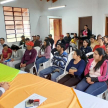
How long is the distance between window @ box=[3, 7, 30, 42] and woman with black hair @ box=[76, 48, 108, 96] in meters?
5.40

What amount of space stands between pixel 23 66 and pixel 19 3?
4606 mm

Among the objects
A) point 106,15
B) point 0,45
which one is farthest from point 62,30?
point 0,45

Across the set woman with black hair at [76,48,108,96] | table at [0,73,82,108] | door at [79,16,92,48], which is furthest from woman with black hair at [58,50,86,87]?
door at [79,16,92,48]

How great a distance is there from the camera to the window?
20.8ft

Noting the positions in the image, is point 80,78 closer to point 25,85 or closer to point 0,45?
point 25,85

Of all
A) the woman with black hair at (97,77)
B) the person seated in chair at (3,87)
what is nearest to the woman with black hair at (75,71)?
the woman with black hair at (97,77)

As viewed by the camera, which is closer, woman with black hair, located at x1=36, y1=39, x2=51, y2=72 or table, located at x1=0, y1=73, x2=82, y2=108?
table, located at x1=0, y1=73, x2=82, y2=108

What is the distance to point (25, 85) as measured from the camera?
1687 millimetres

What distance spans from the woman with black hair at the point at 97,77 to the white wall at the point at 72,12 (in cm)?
519

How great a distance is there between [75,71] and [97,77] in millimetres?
424

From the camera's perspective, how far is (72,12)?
7602mm

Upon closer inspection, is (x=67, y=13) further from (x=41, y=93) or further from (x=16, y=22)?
(x=41, y=93)

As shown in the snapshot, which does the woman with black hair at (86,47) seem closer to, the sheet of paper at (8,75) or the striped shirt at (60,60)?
the striped shirt at (60,60)

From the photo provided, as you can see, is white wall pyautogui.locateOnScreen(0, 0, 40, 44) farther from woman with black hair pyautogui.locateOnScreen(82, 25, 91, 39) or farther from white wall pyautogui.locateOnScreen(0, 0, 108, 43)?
woman with black hair pyautogui.locateOnScreen(82, 25, 91, 39)
